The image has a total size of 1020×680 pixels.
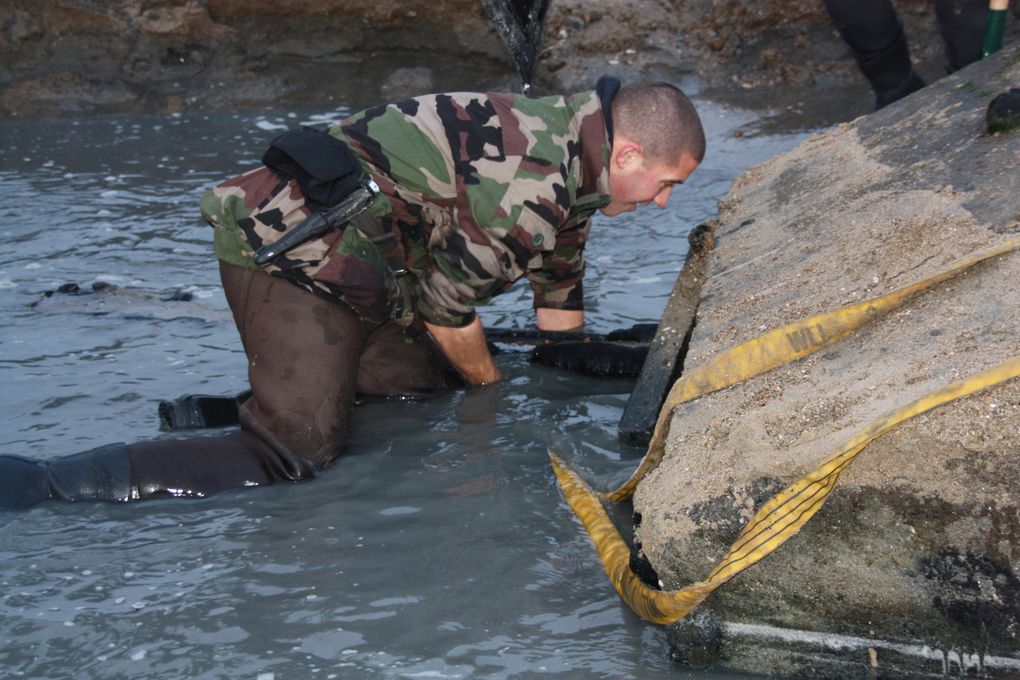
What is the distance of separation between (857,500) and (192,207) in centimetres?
528

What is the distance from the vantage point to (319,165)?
3.60m

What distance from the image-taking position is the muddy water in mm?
2834

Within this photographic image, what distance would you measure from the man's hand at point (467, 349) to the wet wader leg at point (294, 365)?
330mm

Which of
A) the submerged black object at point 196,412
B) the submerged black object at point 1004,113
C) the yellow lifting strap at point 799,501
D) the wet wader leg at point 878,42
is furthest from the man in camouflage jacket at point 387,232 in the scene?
the wet wader leg at point 878,42

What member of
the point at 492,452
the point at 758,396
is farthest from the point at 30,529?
the point at 758,396

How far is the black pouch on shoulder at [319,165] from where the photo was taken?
360 cm

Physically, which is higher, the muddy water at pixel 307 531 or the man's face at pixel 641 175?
the man's face at pixel 641 175

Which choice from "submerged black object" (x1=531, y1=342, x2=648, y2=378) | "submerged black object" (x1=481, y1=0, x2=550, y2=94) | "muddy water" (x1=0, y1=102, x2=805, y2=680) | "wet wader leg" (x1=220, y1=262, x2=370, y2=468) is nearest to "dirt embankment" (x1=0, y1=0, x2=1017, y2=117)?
"submerged black object" (x1=481, y1=0, x2=550, y2=94)

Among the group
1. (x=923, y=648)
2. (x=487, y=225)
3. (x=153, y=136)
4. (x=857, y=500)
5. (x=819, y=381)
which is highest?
(x=153, y=136)

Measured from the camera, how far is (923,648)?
8.40 feet

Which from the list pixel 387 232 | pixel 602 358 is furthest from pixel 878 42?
pixel 387 232

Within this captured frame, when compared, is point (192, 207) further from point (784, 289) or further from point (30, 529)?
point (784, 289)

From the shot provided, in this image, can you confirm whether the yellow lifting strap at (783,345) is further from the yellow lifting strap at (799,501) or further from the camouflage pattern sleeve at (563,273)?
the camouflage pattern sleeve at (563,273)

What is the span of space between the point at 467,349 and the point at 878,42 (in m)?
3.15
